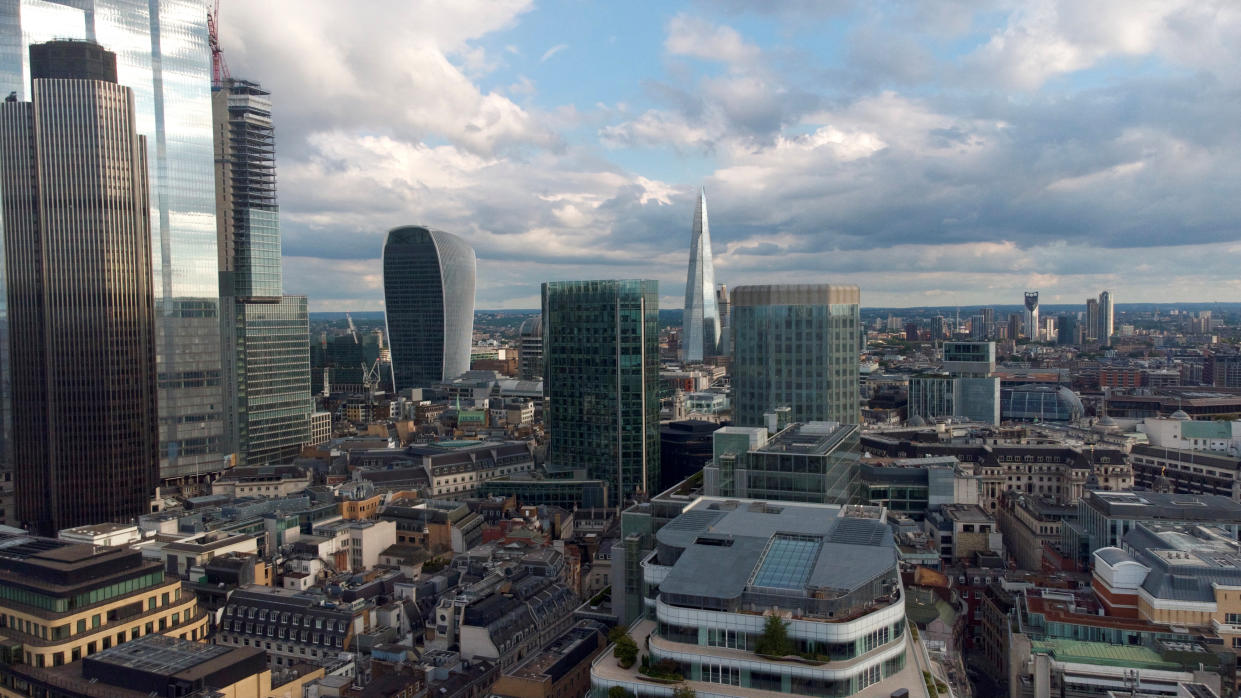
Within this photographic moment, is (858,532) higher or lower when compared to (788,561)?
higher

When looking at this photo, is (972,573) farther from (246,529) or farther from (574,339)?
(246,529)

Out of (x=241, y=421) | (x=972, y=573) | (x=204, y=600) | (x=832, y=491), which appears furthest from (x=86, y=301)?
(x=972, y=573)

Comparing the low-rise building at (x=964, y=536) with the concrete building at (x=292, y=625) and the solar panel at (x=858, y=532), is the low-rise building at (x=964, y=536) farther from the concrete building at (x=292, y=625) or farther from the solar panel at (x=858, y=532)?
the concrete building at (x=292, y=625)

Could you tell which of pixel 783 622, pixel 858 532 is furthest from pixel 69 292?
pixel 783 622

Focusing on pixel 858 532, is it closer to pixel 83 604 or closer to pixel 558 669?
pixel 558 669

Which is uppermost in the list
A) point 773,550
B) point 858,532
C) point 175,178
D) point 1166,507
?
point 175,178
